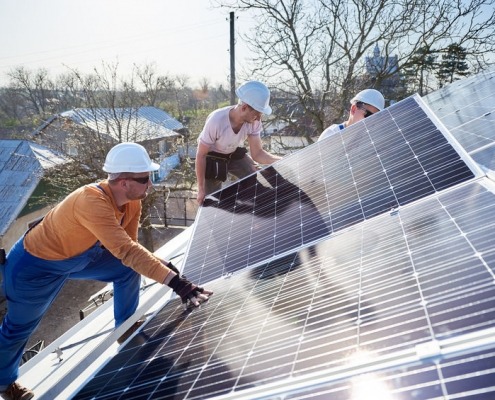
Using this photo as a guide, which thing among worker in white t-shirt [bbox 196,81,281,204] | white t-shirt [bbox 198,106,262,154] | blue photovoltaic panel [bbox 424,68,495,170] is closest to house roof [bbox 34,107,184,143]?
worker in white t-shirt [bbox 196,81,281,204]

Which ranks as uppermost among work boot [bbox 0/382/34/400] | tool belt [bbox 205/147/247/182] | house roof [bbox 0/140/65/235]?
house roof [bbox 0/140/65/235]

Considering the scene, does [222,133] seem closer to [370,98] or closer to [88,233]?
[370,98]

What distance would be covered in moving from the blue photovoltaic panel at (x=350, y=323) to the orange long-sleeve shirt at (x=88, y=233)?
24.4 inches

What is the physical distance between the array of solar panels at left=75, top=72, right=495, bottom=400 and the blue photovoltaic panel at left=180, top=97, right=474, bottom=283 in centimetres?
2

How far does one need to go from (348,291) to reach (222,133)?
13.6 ft

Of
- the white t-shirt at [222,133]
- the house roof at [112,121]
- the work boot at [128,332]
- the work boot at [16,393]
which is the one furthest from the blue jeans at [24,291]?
the house roof at [112,121]

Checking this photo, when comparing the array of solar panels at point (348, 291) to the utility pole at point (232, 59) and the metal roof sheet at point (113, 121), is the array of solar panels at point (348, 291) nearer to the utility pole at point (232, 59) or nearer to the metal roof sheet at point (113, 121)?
the utility pole at point (232, 59)

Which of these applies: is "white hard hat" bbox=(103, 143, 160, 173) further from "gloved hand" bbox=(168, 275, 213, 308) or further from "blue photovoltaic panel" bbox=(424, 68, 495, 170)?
"blue photovoltaic panel" bbox=(424, 68, 495, 170)

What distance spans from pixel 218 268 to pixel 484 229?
→ 2.75 meters

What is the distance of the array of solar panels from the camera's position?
1.71 meters

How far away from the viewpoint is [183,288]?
362 centimetres

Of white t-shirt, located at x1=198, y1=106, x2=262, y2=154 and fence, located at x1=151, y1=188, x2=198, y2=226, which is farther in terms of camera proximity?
fence, located at x1=151, y1=188, x2=198, y2=226

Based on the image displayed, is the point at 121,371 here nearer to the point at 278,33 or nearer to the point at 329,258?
the point at 329,258

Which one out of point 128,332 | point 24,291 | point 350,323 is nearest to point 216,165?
point 128,332
